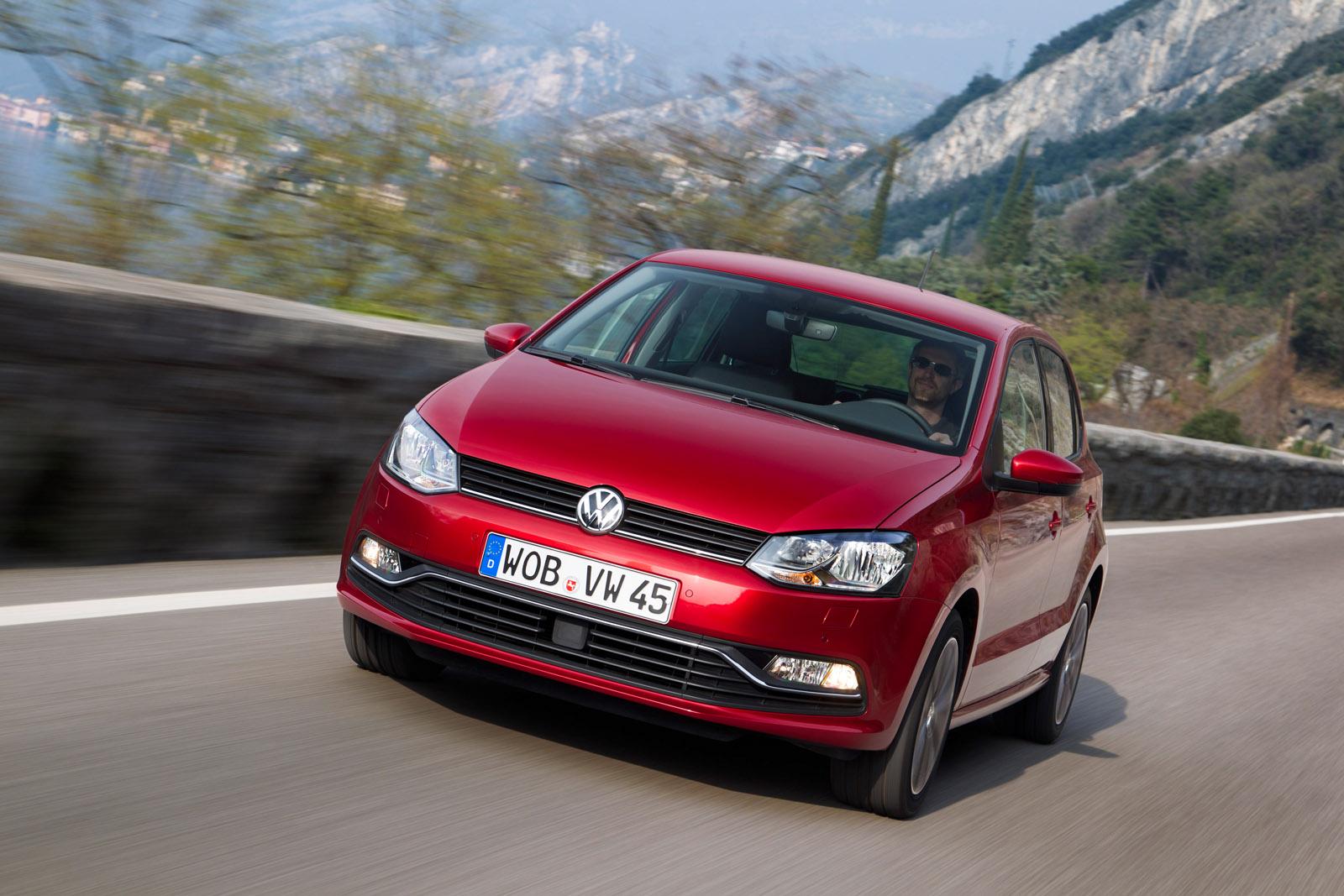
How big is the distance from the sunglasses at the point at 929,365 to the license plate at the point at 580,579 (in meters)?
1.78

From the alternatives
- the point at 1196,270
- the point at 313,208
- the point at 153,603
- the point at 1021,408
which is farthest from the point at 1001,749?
the point at 1196,270

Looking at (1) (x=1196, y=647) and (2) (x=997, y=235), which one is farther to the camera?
(2) (x=997, y=235)

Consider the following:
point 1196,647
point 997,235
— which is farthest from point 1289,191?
point 1196,647

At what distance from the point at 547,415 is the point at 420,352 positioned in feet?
9.25

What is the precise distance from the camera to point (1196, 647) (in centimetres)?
1013

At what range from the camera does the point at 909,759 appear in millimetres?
4730

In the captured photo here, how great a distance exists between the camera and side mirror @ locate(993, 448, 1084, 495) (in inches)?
207

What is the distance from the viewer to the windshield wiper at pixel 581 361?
5.44 m

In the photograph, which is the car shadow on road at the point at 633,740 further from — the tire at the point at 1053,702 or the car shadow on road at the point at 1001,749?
the tire at the point at 1053,702

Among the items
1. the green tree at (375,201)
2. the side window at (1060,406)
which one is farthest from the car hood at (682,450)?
the green tree at (375,201)

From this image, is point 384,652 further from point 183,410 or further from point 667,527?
point 183,410

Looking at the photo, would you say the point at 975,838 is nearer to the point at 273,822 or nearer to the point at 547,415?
the point at 547,415

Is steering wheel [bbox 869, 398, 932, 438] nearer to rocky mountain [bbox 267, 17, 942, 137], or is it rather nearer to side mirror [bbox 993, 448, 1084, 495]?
side mirror [bbox 993, 448, 1084, 495]

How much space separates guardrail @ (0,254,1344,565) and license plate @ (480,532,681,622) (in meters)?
2.23
